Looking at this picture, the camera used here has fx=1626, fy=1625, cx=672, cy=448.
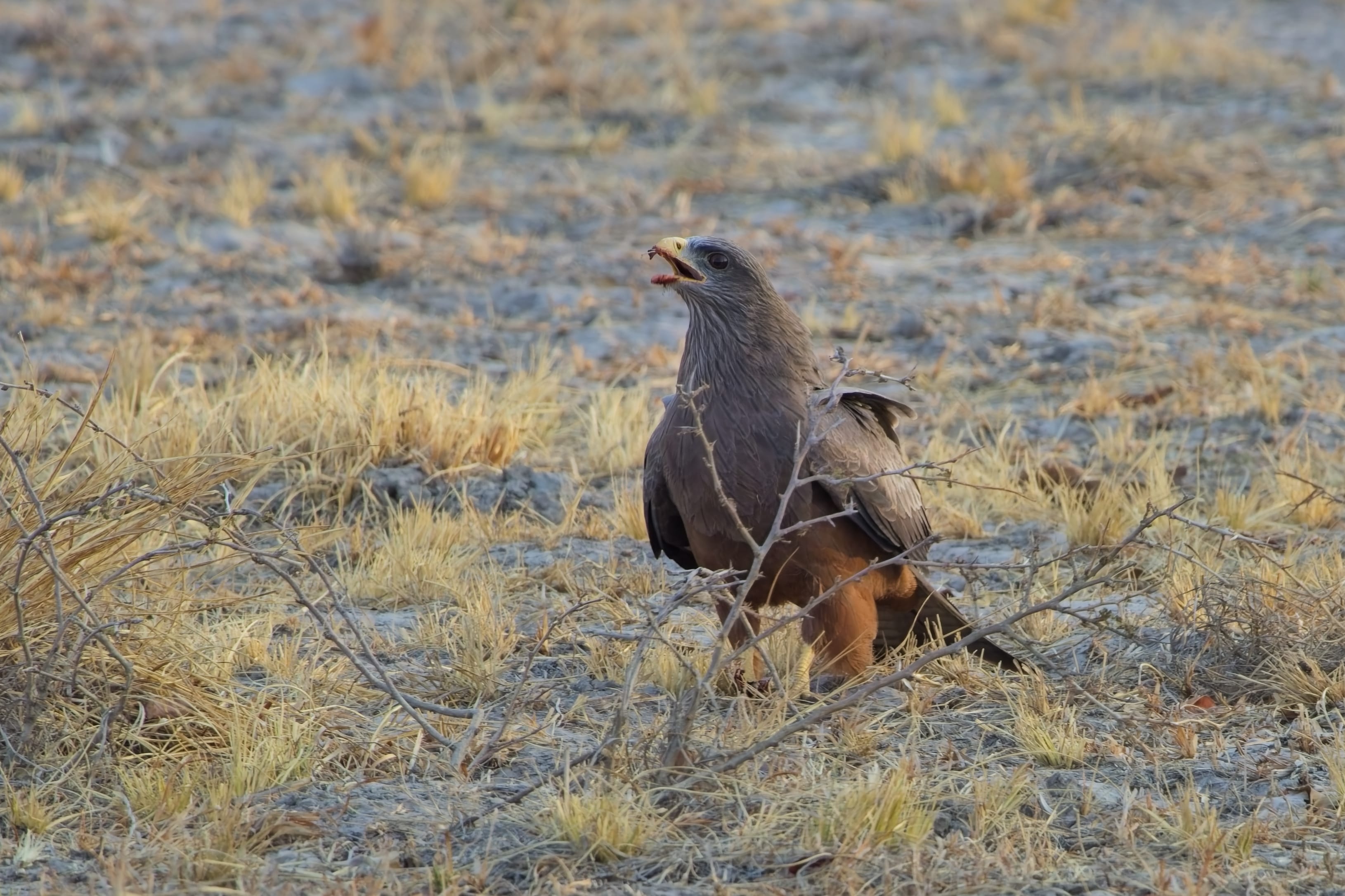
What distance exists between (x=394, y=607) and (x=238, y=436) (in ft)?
4.65

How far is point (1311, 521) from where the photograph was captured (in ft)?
20.8

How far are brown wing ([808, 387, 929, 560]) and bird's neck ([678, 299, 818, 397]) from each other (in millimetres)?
129

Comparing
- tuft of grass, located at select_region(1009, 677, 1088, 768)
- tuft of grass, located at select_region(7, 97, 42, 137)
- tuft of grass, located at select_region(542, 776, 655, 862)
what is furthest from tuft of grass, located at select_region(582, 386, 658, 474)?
tuft of grass, located at select_region(7, 97, 42, 137)

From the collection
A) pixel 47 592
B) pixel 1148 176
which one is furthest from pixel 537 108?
pixel 47 592

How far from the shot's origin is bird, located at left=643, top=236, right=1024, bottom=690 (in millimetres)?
4637

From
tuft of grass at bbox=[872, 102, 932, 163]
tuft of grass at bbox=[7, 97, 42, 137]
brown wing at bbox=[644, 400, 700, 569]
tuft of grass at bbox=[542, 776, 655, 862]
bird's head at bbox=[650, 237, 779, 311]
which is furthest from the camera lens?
tuft of grass at bbox=[7, 97, 42, 137]

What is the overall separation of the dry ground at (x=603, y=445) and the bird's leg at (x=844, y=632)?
125mm

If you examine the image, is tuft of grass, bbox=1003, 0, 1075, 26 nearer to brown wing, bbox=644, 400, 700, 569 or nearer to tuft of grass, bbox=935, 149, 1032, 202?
tuft of grass, bbox=935, 149, 1032, 202

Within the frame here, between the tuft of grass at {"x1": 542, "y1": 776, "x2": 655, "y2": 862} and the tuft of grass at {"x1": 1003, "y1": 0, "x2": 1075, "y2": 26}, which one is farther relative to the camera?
the tuft of grass at {"x1": 1003, "y1": 0, "x2": 1075, "y2": 26}

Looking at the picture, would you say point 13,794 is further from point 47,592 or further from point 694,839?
point 694,839

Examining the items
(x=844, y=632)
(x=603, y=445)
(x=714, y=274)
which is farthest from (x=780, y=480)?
(x=603, y=445)

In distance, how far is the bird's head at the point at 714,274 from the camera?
504 centimetres

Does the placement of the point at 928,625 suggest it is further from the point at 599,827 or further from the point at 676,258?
the point at 599,827

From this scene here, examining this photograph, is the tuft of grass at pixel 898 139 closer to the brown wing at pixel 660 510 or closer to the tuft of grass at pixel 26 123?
the tuft of grass at pixel 26 123
